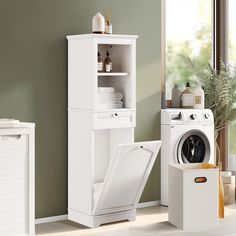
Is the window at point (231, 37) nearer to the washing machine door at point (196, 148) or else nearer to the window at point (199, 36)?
the window at point (199, 36)

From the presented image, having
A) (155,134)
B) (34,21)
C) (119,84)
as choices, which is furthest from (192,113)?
(34,21)

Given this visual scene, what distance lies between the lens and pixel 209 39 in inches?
306

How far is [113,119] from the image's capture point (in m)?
6.02

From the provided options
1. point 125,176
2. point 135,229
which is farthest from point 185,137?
point 135,229

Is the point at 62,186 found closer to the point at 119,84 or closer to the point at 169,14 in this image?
the point at 119,84

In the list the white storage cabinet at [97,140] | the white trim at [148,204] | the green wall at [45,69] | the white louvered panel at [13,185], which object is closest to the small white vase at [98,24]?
the white storage cabinet at [97,140]

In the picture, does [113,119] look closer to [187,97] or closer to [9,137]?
[9,137]

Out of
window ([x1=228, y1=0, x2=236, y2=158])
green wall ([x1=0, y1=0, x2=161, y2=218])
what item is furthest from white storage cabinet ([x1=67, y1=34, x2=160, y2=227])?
window ([x1=228, y1=0, x2=236, y2=158])

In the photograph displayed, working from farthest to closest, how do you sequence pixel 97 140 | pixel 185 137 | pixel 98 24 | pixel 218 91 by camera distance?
pixel 218 91 < pixel 185 137 < pixel 97 140 < pixel 98 24

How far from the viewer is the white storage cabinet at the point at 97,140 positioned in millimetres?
5816

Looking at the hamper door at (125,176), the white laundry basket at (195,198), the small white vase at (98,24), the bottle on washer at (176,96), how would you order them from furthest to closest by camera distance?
the bottle on washer at (176,96) → the small white vase at (98,24) → the white laundry basket at (195,198) → the hamper door at (125,176)

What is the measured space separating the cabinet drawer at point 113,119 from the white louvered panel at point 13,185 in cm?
83

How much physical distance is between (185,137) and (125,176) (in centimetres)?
122

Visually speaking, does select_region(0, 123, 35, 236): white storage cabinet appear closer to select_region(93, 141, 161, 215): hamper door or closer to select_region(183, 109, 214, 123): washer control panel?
select_region(93, 141, 161, 215): hamper door
